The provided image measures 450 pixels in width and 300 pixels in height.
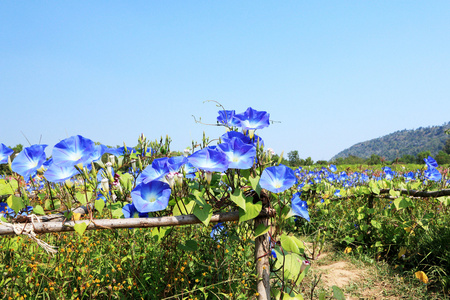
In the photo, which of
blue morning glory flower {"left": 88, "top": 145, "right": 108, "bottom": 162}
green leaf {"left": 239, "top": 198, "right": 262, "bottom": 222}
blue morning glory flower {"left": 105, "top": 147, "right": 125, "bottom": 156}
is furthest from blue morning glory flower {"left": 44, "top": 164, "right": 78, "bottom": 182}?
green leaf {"left": 239, "top": 198, "right": 262, "bottom": 222}

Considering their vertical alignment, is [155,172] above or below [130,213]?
above

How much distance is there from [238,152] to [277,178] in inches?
9.4

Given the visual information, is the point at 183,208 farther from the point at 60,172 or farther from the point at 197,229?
the point at 197,229

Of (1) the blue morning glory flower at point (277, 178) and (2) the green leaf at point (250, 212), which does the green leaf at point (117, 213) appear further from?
(1) the blue morning glory flower at point (277, 178)

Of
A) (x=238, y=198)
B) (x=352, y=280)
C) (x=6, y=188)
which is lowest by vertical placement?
(x=352, y=280)

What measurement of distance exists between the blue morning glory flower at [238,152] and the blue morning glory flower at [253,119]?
192mm

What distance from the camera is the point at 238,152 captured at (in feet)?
4.84

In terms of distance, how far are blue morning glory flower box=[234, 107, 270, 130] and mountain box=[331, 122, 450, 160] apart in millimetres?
141235

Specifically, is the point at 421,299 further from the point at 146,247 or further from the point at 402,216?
the point at 146,247

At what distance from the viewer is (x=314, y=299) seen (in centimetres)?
293

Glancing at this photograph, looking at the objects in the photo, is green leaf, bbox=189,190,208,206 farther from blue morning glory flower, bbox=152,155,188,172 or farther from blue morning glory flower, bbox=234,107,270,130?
blue morning glory flower, bbox=234,107,270,130

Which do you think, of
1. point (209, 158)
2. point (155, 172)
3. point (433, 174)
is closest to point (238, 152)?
point (209, 158)

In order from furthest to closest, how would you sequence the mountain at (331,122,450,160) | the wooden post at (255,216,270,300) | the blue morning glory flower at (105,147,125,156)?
1. the mountain at (331,122,450,160)
2. the blue morning glory flower at (105,147,125,156)
3. the wooden post at (255,216,270,300)

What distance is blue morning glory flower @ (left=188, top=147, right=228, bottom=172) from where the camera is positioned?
1.42 metres
